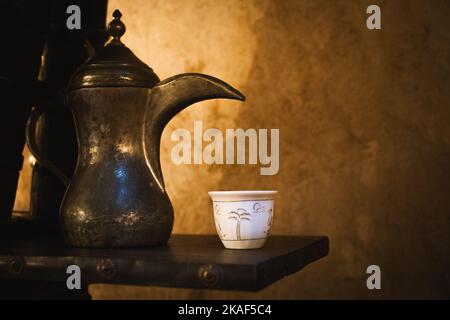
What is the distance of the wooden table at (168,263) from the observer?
764mm

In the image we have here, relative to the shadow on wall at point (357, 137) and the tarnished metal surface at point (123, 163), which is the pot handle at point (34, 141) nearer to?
the tarnished metal surface at point (123, 163)

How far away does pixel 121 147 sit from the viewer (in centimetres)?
103

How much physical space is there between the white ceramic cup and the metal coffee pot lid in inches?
9.9

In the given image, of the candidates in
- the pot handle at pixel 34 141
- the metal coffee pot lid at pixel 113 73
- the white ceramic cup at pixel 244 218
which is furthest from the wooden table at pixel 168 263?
the metal coffee pot lid at pixel 113 73

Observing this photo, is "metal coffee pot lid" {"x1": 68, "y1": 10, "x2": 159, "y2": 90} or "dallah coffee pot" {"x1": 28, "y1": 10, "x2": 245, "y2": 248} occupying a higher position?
"metal coffee pot lid" {"x1": 68, "y1": 10, "x2": 159, "y2": 90}

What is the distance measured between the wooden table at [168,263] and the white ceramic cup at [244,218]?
0.03m

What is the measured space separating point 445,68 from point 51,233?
4.02ft

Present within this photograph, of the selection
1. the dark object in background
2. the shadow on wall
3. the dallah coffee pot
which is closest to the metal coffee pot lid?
the dallah coffee pot

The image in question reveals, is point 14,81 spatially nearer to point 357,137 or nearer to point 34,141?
point 34,141

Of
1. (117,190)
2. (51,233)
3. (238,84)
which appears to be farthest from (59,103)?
(238,84)

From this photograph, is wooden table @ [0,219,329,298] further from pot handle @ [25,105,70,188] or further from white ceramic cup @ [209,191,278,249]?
pot handle @ [25,105,70,188]

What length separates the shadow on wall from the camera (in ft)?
5.81

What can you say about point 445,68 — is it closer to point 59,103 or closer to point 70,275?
point 59,103

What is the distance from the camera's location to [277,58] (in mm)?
1944
